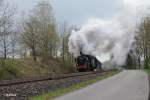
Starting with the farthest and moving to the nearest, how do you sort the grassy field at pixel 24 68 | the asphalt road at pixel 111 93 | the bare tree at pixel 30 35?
the bare tree at pixel 30 35, the grassy field at pixel 24 68, the asphalt road at pixel 111 93

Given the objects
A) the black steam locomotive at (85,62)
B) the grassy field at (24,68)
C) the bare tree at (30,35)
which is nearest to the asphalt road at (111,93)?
the grassy field at (24,68)

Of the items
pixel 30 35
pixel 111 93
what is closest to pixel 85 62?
pixel 30 35

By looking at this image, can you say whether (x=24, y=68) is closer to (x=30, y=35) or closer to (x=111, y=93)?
(x=30, y=35)

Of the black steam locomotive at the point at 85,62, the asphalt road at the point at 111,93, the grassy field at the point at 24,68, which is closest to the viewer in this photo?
the asphalt road at the point at 111,93

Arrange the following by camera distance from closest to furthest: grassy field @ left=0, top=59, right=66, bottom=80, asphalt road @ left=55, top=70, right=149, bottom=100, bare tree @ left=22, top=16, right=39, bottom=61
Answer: asphalt road @ left=55, top=70, right=149, bottom=100, grassy field @ left=0, top=59, right=66, bottom=80, bare tree @ left=22, top=16, right=39, bottom=61

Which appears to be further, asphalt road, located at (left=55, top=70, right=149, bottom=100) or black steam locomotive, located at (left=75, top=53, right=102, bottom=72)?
black steam locomotive, located at (left=75, top=53, right=102, bottom=72)

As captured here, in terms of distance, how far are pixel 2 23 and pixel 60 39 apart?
37.9 m

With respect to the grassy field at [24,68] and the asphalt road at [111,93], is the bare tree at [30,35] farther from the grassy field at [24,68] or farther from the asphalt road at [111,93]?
the asphalt road at [111,93]

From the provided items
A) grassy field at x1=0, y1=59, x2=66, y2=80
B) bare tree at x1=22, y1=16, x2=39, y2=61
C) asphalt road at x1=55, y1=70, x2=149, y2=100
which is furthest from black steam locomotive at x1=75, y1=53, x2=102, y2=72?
asphalt road at x1=55, y1=70, x2=149, y2=100

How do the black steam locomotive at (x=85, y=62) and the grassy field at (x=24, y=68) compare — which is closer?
the grassy field at (x=24, y=68)

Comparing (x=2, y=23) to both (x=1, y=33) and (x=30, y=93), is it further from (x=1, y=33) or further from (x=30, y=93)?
(x=30, y=93)

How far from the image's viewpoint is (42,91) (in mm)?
24016

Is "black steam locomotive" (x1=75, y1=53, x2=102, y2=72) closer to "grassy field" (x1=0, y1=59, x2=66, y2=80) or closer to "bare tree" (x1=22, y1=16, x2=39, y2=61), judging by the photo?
"grassy field" (x1=0, y1=59, x2=66, y2=80)

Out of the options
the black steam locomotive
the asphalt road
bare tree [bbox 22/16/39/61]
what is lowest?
the asphalt road
